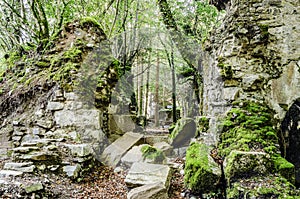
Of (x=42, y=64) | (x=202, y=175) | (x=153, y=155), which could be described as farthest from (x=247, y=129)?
(x=42, y=64)

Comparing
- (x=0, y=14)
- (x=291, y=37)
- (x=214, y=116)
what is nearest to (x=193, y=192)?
(x=214, y=116)

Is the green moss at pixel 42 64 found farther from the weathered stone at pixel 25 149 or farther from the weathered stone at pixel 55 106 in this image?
the weathered stone at pixel 25 149

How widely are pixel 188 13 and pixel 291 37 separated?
5.56m

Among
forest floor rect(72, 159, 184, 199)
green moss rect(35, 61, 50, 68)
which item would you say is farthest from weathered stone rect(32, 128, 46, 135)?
green moss rect(35, 61, 50, 68)

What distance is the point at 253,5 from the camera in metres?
4.32

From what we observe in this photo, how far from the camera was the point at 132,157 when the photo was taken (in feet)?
16.9

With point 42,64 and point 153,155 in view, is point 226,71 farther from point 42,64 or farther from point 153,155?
point 42,64

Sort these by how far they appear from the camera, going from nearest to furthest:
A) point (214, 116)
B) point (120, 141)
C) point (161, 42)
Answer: point (214, 116), point (120, 141), point (161, 42)

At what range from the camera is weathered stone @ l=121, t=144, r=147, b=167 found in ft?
16.5

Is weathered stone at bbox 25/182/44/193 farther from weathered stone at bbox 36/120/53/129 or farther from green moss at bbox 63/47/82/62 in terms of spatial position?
green moss at bbox 63/47/82/62

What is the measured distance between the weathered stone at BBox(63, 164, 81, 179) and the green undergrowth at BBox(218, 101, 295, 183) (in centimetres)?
268

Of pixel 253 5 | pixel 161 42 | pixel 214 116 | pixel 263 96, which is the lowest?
pixel 214 116

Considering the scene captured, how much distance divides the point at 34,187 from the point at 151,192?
1767mm

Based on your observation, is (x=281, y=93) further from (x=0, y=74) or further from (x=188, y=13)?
(x=0, y=74)
